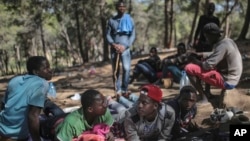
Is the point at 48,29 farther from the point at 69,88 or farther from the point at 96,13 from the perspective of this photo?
the point at 69,88

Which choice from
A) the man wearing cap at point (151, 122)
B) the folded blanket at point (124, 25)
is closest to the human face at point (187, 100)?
the man wearing cap at point (151, 122)

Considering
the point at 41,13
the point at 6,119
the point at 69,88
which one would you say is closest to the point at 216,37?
the point at 6,119

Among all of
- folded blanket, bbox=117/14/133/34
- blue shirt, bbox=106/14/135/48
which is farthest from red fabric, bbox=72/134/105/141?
folded blanket, bbox=117/14/133/34

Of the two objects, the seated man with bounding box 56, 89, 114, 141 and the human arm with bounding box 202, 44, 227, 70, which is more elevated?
the human arm with bounding box 202, 44, 227, 70

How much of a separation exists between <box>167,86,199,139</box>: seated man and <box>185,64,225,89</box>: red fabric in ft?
2.99

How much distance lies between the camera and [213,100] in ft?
22.8

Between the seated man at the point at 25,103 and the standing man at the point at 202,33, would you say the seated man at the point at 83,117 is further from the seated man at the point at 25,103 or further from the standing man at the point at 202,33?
the standing man at the point at 202,33

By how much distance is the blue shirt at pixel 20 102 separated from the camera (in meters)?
3.94

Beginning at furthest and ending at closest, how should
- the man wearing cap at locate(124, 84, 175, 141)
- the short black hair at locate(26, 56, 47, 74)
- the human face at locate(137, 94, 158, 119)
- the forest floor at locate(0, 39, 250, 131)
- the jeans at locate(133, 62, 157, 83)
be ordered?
Result: the jeans at locate(133, 62, 157, 83) → the forest floor at locate(0, 39, 250, 131) → the man wearing cap at locate(124, 84, 175, 141) → the human face at locate(137, 94, 158, 119) → the short black hair at locate(26, 56, 47, 74)

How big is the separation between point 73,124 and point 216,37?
275cm

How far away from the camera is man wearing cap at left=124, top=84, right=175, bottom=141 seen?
4.56 meters

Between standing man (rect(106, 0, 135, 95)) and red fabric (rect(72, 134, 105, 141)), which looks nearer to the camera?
red fabric (rect(72, 134, 105, 141))

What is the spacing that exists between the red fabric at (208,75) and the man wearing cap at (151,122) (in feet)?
5.00

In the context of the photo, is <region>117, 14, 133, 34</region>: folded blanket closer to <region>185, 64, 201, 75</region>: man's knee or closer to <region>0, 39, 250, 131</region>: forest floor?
<region>0, 39, 250, 131</region>: forest floor
